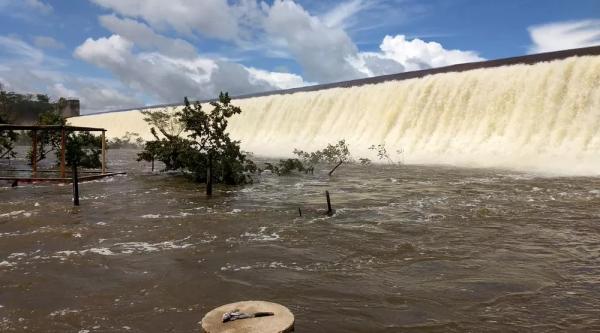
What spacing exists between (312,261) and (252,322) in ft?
11.7

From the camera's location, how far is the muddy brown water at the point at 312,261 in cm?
544

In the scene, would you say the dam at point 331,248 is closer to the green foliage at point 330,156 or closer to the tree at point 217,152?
the tree at point 217,152

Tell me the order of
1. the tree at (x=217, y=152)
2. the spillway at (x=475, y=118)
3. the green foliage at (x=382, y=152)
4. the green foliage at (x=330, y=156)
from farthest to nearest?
the green foliage at (x=330, y=156), the green foliage at (x=382, y=152), the spillway at (x=475, y=118), the tree at (x=217, y=152)

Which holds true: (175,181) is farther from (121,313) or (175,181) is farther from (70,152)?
(121,313)

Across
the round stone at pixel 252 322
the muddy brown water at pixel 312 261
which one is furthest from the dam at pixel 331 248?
the round stone at pixel 252 322

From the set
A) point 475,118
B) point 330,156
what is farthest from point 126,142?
point 475,118

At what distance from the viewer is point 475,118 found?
27016 mm

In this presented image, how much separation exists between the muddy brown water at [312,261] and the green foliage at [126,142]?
137ft

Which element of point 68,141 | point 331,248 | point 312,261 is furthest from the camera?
point 68,141

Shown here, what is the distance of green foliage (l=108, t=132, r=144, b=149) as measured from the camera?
5442cm

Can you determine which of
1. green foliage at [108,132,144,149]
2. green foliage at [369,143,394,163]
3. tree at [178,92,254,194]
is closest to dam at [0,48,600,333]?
tree at [178,92,254,194]

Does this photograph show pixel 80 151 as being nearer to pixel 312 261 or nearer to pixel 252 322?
pixel 312 261

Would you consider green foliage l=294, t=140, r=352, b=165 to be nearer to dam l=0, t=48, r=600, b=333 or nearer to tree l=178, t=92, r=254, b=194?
dam l=0, t=48, r=600, b=333

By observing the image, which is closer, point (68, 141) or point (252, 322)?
point (252, 322)
